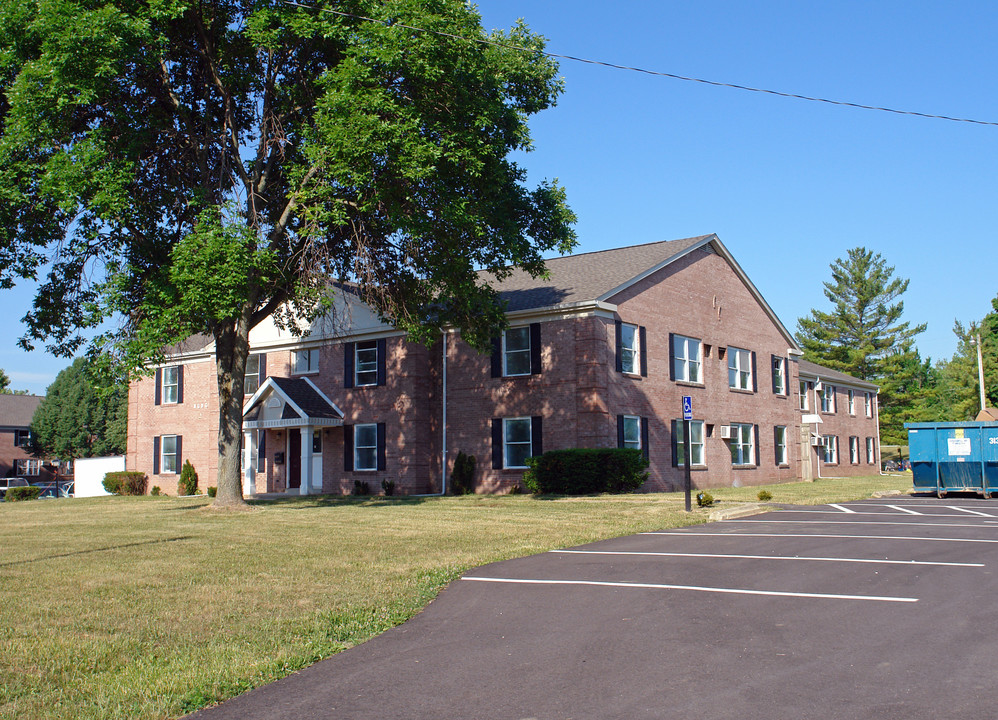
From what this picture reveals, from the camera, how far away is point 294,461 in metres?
32.8

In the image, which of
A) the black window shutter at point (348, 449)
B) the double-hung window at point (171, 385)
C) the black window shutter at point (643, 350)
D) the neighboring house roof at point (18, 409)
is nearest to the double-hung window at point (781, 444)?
the black window shutter at point (643, 350)

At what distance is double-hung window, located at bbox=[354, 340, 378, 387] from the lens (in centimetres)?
3064

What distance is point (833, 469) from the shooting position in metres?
43.7

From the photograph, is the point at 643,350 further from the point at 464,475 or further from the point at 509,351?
the point at 464,475

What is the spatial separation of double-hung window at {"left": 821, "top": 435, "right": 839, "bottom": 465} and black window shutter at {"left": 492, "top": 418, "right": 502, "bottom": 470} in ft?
71.6

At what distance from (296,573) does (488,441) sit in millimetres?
18088

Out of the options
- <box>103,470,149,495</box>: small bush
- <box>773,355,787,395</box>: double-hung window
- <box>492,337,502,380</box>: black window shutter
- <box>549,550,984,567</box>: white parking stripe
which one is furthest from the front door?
<box>549,550,984,567</box>: white parking stripe

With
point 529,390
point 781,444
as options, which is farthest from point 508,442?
point 781,444

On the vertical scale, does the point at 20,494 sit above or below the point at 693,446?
below

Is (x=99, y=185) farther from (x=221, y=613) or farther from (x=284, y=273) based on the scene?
(x=221, y=613)

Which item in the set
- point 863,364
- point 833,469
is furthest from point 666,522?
point 863,364

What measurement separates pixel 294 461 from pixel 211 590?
24165 mm

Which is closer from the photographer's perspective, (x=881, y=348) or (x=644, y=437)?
(x=644, y=437)

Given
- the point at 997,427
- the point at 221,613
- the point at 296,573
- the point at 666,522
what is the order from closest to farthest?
the point at 221,613, the point at 296,573, the point at 666,522, the point at 997,427
